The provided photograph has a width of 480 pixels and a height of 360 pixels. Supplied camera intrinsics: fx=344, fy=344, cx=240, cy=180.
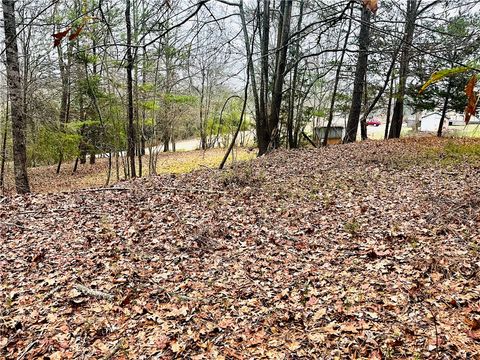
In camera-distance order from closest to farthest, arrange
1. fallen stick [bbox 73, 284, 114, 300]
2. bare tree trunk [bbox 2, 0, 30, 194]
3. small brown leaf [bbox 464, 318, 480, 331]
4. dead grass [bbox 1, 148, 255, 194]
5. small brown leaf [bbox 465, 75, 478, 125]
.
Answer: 1. small brown leaf [bbox 465, 75, 478, 125]
2. small brown leaf [bbox 464, 318, 480, 331]
3. fallen stick [bbox 73, 284, 114, 300]
4. bare tree trunk [bbox 2, 0, 30, 194]
5. dead grass [bbox 1, 148, 255, 194]

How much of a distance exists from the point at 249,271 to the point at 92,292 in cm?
149

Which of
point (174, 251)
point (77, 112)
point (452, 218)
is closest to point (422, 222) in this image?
point (452, 218)

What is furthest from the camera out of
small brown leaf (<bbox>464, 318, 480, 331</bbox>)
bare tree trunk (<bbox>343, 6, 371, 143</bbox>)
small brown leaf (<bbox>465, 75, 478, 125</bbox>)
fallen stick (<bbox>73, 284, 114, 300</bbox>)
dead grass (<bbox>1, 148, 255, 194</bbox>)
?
dead grass (<bbox>1, 148, 255, 194</bbox>)

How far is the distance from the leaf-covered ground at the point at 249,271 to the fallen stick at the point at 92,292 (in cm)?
1

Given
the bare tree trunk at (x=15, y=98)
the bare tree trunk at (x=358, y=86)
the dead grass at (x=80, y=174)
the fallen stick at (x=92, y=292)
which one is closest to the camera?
the fallen stick at (x=92, y=292)

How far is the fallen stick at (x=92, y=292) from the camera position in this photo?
3.12 metres

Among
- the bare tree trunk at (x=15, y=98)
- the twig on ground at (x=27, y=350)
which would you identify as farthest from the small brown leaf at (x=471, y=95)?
the bare tree trunk at (x=15, y=98)

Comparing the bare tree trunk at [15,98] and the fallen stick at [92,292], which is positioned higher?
the bare tree trunk at [15,98]

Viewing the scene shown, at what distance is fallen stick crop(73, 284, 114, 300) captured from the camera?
312cm

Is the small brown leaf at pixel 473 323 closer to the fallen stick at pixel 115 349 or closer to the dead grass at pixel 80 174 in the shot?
the fallen stick at pixel 115 349

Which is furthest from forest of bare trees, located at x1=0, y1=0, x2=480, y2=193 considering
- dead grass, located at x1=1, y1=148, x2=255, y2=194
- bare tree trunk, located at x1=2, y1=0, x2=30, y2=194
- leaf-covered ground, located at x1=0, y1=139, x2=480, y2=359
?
leaf-covered ground, located at x1=0, y1=139, x2=480, y2=359

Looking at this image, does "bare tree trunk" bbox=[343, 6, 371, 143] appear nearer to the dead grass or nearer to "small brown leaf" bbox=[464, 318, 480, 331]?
the dead grass

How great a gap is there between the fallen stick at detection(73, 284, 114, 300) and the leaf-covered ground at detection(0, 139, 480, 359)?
0.01 metres

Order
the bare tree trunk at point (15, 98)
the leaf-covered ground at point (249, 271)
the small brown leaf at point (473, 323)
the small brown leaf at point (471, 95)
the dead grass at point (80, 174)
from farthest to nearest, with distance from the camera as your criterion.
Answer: the dead grass at point (80, 174), the bare tree trunk at point (15, 98), the leaf-covered ground at point (249, 271), the small brown leaf at point (473, 323), the small brown leaf at point (471, 95)
